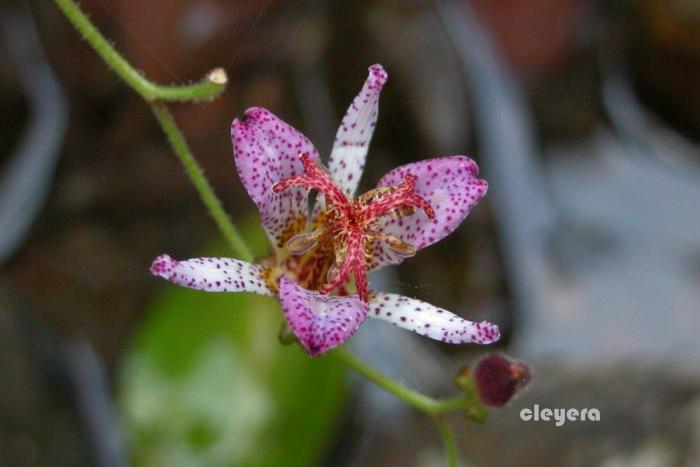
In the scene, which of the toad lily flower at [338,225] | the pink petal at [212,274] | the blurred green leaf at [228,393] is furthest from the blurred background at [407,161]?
the pink petal at [212,274]

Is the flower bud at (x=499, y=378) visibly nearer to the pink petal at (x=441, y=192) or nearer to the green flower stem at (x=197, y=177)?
the pink petal at (x=441, y=192)

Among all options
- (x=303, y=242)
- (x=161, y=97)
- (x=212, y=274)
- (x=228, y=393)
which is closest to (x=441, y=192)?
(x=303, y=242)

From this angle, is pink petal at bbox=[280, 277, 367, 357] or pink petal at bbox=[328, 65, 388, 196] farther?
pink petal at bbox=[328, 65, 388, 196]

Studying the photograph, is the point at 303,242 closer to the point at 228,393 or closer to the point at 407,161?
the point at 228,393

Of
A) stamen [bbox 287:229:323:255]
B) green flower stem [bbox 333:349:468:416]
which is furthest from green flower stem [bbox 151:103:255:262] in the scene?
green flower stem [bbox 333:349:468:416]

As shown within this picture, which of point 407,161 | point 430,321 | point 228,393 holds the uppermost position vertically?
point 430,321

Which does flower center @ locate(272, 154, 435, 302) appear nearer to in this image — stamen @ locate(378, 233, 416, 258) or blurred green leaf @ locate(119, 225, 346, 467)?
stamen @ locate(378, 233, 416, 258)
